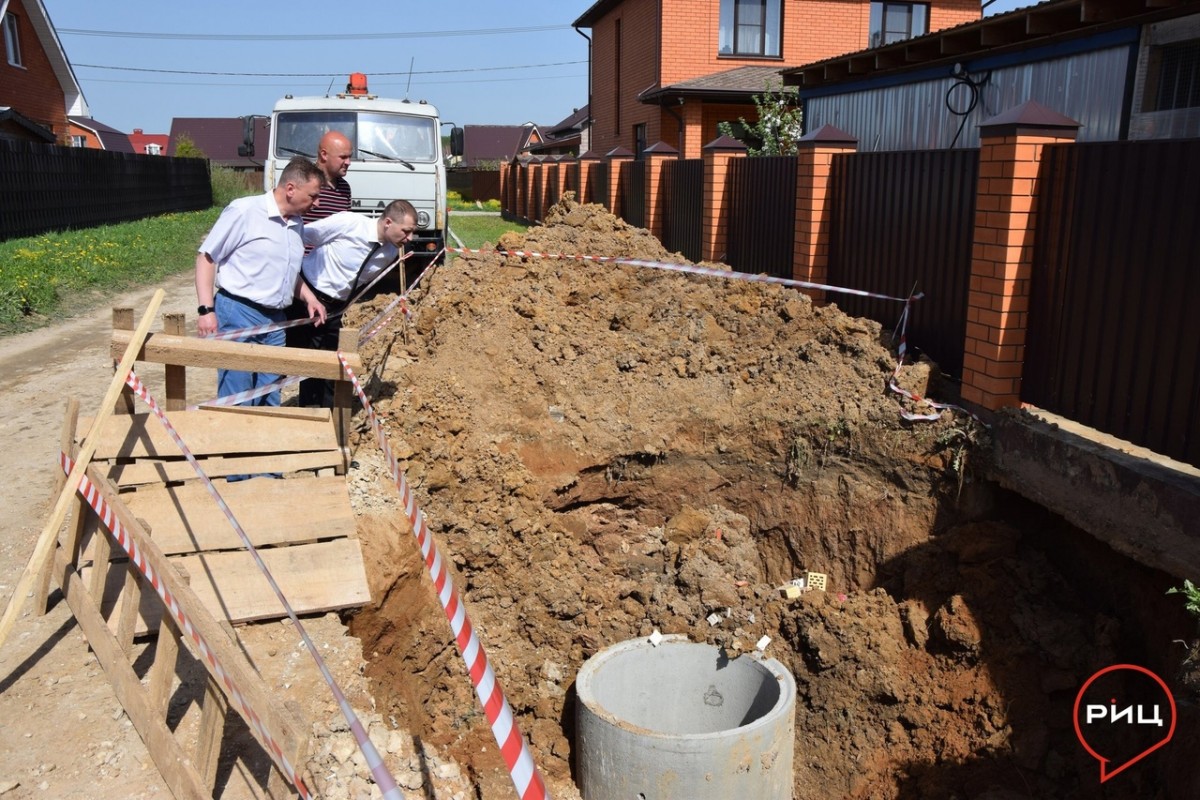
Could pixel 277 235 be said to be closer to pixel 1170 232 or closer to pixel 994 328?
pixel 994 328

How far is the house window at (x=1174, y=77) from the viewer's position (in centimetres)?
796

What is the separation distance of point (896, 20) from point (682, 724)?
21251mm

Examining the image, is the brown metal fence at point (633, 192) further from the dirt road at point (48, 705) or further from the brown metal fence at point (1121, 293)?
the dirt road at point (48, 705)

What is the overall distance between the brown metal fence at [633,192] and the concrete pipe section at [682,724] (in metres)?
10.5

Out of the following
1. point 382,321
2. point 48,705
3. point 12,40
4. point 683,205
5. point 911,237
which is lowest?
point 48,705

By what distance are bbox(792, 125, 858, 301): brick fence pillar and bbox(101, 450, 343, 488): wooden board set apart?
17.2 ft

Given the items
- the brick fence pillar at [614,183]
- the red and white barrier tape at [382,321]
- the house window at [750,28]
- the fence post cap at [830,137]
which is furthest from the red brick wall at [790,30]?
the red and white barrier tape at [382,321]

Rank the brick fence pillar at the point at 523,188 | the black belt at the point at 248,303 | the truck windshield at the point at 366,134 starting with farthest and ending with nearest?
1. the brick fence pillar at the point at 523,188
2. the truck windshield at the point at 366,134
3. the black belt at the point at 248,303

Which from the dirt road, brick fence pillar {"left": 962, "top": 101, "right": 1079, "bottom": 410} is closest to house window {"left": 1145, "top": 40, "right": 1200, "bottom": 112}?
brick fence pillar {"left": 962, "top": 101, "right": 1079, "bottom": 410}

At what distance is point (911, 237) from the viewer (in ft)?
→ 21.9

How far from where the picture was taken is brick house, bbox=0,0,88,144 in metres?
24.4

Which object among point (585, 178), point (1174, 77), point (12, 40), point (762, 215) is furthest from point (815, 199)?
point (12, 40)

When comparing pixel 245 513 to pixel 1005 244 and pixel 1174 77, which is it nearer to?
→ pixel 1005 244

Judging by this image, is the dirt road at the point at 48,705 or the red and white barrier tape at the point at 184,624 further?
the dirt road at the point at 48,705
